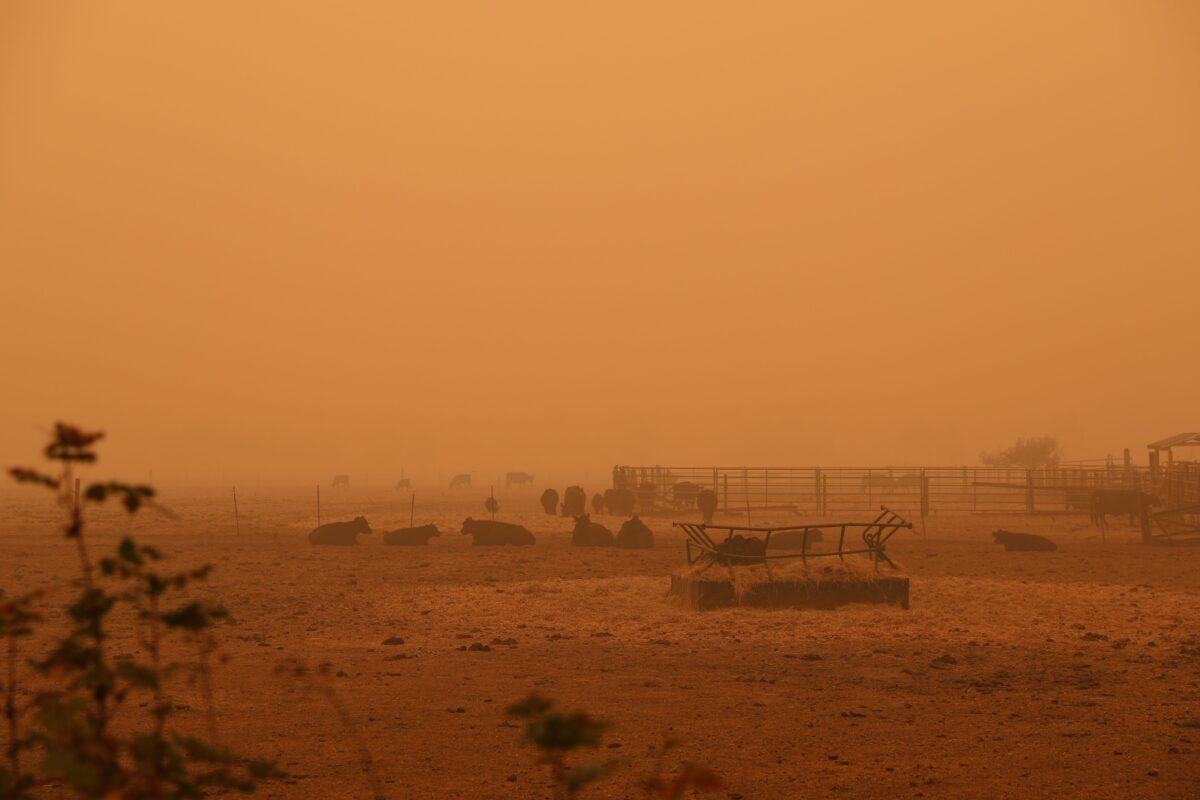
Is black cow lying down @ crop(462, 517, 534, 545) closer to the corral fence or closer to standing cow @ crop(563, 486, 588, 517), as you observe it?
the corral fence

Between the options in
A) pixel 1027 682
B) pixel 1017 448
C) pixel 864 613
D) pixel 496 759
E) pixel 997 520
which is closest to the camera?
pixel 496 759

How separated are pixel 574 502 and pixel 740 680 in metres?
28.0

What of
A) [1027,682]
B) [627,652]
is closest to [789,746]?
[1027,682]

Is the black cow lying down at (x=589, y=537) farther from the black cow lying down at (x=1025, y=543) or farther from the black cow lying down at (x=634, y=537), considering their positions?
the black cow lying down at (x=1025, y=543)

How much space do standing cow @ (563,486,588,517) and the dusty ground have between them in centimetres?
1714

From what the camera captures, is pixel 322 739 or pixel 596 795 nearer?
pixel 596 795

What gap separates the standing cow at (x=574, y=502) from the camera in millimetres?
36816

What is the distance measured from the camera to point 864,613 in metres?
13.4

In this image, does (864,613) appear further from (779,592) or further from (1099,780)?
(1099,780)

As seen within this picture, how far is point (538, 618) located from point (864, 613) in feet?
13.9

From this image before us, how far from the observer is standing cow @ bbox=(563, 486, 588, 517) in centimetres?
3682

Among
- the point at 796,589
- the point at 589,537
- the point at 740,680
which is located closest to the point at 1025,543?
the point at 589,537

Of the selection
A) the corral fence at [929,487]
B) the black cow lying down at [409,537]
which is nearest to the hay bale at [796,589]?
the black cow lying down at [409,537]

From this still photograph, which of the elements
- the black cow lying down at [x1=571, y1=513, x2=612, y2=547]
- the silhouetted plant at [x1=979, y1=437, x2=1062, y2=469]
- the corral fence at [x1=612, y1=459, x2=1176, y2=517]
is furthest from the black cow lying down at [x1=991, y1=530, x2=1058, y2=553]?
the silhouetted plant at [x1=979, y1=437, x2=1062, y2=469]
